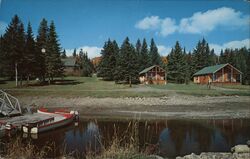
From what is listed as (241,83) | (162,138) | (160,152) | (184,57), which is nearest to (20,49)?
(184,57)

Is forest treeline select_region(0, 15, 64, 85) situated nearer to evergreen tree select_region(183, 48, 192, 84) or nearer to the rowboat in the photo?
the rowboat

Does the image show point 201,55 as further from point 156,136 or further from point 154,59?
point 156,136

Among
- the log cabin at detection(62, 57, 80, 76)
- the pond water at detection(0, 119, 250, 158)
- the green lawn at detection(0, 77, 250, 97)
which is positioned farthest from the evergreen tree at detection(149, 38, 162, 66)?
the log cabin at detection(62, 57, 80, 76)

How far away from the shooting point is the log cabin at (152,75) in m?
Result: 4.99

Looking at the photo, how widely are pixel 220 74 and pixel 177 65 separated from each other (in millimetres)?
1048

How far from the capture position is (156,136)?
6316 millimetres

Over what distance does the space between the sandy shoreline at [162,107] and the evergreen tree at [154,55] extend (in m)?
1.92

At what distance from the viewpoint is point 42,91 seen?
16.2 ft

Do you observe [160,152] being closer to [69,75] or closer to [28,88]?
[69,75]

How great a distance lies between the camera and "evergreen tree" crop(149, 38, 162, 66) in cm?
438

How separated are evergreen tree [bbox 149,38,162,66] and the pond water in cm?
147

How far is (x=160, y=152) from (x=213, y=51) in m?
2.60

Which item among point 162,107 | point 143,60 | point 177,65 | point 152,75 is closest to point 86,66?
point 143,60

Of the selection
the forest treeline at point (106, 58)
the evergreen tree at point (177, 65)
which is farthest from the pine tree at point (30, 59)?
the evergreen tree at point (177, 65)
